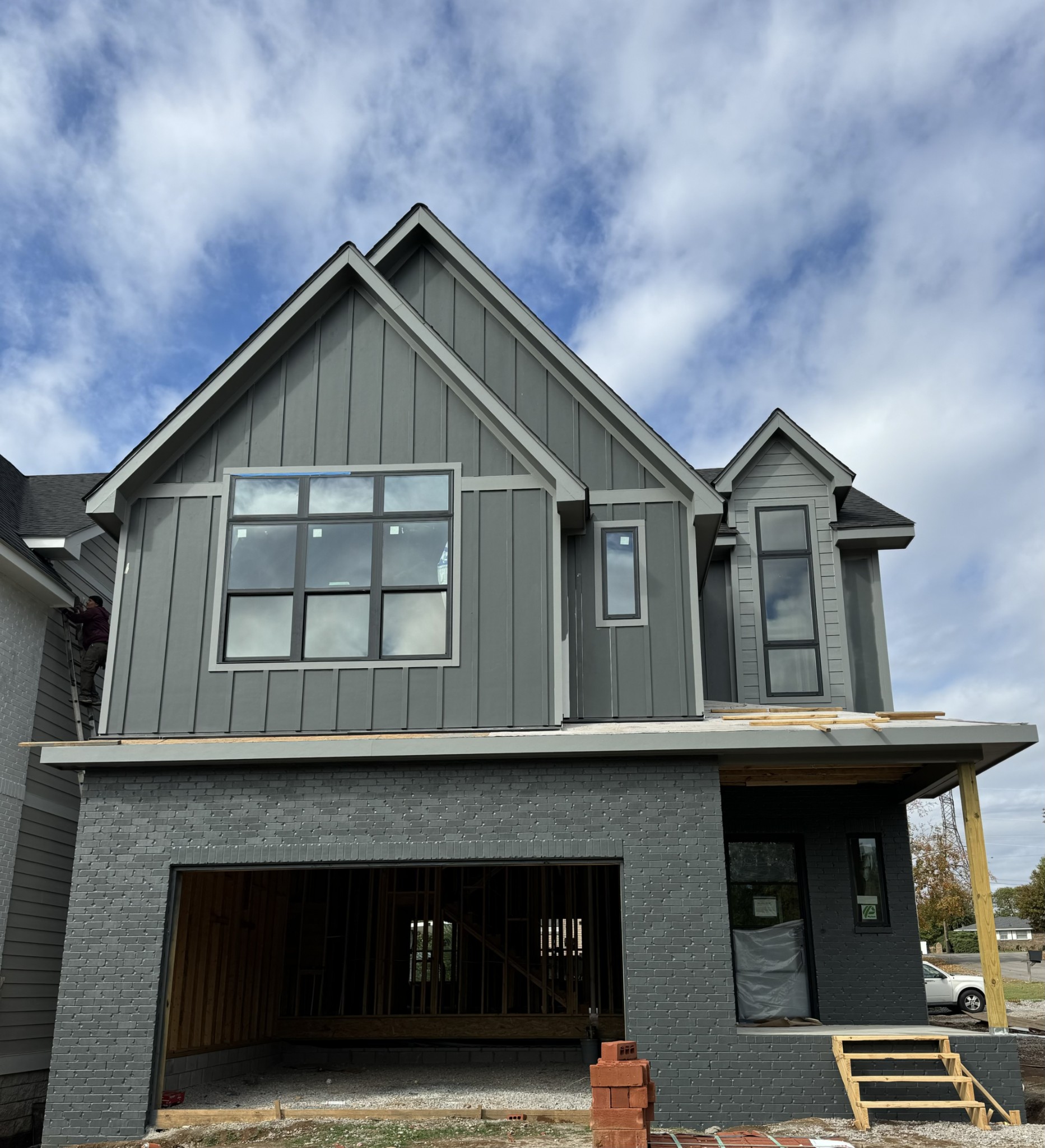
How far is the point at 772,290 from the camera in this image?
23609mm

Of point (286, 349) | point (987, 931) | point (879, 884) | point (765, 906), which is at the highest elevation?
point (286, 349)

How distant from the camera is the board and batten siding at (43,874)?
508 inches

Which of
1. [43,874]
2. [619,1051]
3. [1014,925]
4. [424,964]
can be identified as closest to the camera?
[619,1051]

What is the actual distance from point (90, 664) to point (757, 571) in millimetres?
9080

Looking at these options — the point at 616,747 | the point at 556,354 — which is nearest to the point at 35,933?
the point at 616,747

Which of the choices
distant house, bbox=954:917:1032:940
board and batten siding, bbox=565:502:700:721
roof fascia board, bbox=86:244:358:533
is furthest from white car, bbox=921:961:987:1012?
distant house, bbox=954:917:1032:940

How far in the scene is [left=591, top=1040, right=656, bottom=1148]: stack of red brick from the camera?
793cm

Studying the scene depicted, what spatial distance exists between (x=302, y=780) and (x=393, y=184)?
957 cm

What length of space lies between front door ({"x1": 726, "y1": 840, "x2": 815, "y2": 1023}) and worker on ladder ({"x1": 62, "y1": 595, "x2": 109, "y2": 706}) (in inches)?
339

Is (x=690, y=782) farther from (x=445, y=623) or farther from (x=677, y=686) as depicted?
(x=445, y=623)

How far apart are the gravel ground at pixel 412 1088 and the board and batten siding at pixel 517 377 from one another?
6.70 metres

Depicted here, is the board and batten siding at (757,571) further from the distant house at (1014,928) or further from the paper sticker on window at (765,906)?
the distant house at (1014,928)

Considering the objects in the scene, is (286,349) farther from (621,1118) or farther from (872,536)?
(621,1118)

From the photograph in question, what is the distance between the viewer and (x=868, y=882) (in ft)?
42.9
